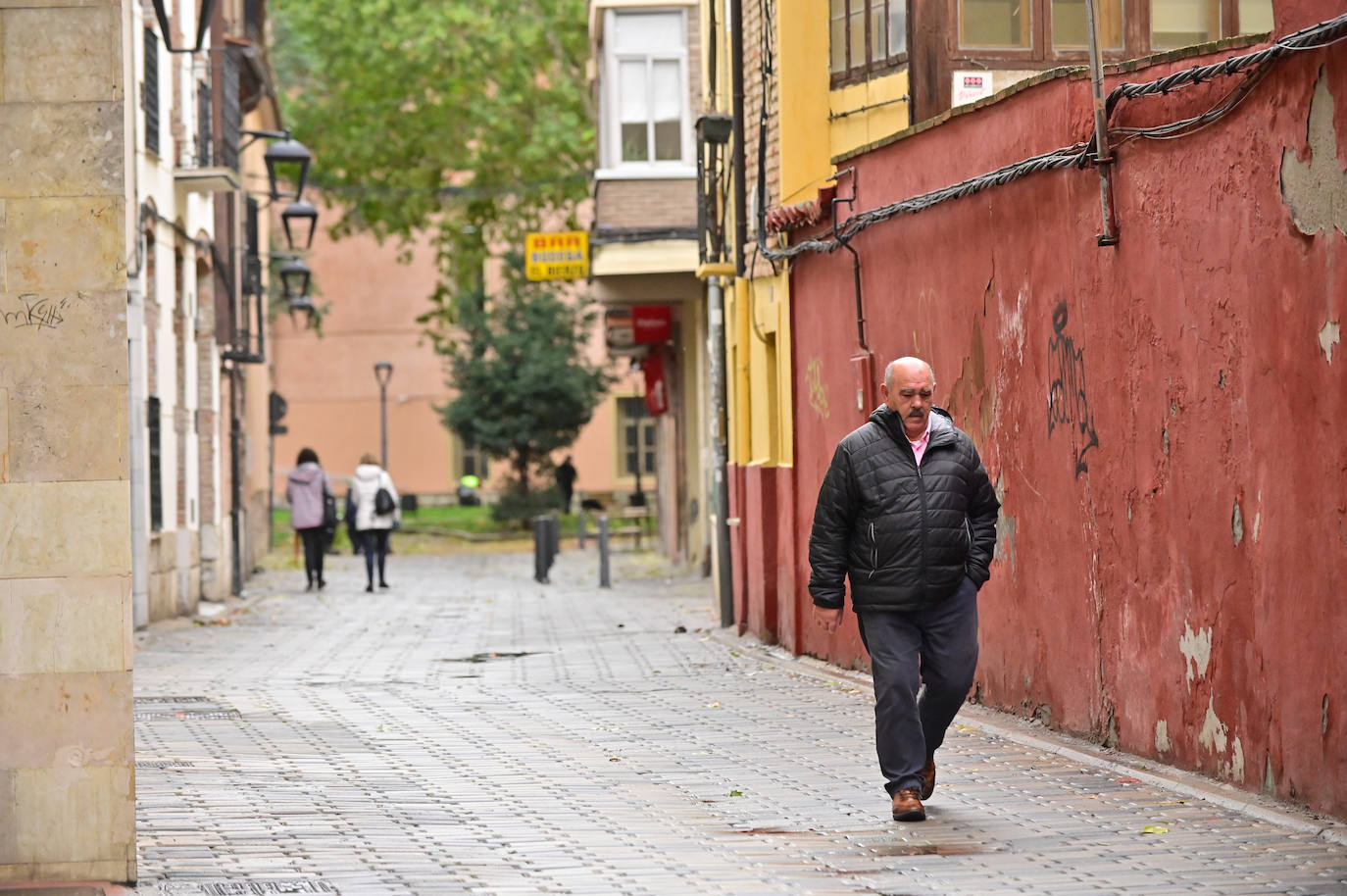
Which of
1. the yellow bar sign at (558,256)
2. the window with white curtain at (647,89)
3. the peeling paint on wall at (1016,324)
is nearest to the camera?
the peeling paint on wall at (1016,324)

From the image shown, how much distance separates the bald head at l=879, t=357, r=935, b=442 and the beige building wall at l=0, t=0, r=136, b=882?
290 centimetres

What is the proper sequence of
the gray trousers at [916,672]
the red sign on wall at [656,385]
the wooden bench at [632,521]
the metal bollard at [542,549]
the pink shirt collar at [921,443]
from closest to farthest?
the gray trousers at [916,672] → the pink shirt collar at [921,443] → the metal bollard at [542,549] → the red sign on wall at [656,385] → the wooden bench at [632,521]

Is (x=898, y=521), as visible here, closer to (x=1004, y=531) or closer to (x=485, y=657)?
(x=1004, y=531)

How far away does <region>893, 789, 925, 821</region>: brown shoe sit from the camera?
25.8 feet

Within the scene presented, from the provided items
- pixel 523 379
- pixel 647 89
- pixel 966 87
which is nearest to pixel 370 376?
pixel 523 379

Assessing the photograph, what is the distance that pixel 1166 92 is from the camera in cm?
893

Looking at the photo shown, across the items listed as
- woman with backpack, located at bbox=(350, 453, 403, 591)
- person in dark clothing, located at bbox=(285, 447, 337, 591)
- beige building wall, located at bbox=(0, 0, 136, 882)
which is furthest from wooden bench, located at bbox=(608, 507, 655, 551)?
beige building wall, located at bbox=(0, 0, 136, 882)

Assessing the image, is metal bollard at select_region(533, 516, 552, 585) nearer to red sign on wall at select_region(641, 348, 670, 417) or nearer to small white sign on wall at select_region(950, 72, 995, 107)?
red sign on wall at select_region(641, 348, 670, 417)

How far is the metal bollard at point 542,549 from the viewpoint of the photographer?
28.7 meters

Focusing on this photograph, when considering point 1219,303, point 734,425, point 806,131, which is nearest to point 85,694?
point 1219,303

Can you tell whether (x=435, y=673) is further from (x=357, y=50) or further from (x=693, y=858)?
(x=357, y=50)

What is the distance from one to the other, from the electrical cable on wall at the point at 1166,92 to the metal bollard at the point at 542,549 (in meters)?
15.9

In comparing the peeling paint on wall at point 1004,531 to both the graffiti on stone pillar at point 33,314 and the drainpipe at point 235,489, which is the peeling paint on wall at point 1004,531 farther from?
the drainpipe at point 235,489

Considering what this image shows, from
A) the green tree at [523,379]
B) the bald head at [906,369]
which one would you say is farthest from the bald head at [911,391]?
the green tree at [523,379]
